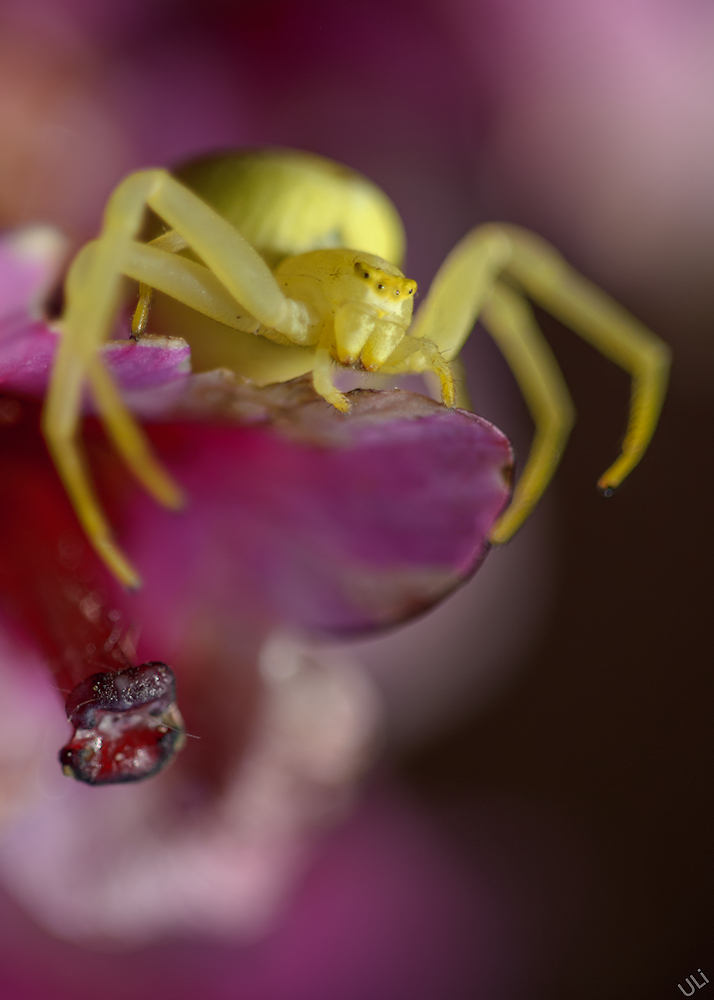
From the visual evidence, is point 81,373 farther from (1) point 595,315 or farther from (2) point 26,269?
(1) point 595,315

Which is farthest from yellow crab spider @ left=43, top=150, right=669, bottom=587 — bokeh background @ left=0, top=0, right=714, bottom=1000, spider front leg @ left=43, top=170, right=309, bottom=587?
bokeh background @ left=0, top=0, right=714, bottom=1000

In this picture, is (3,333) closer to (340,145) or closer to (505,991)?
(340,145)

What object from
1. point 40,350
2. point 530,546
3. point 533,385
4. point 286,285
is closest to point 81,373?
point 40,350

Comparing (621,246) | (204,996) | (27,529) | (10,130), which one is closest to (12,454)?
(27,529)

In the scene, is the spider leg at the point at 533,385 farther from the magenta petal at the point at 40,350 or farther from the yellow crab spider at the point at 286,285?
the magenta petal at the point at 40,350

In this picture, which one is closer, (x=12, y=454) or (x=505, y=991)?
(x=12, y=454)

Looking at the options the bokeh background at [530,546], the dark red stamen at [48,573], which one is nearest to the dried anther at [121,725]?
the dark red stamen at [48,573]
